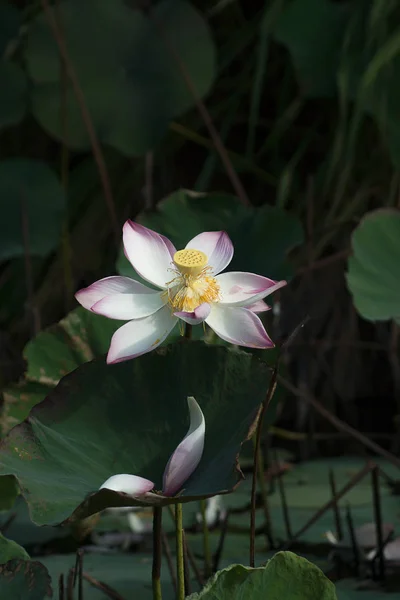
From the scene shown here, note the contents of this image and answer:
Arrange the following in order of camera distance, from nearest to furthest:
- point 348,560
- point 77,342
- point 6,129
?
point 77,342
point 348,560
point 6,129

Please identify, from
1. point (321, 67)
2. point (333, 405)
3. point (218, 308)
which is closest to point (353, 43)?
point (321, 67)

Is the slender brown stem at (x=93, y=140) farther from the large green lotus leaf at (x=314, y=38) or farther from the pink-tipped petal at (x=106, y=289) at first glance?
the pink-tipped petal at (x=106, y=289)

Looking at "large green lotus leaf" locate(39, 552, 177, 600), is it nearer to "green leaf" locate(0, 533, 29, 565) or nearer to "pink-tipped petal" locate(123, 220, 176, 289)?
"green leaf" locate(0, 533, 29, 565)

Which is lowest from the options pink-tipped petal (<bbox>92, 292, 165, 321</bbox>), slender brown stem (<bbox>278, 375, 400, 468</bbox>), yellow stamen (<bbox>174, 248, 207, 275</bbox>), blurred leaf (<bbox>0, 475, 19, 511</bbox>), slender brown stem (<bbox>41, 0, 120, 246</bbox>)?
slender brown stem (<bbox>278, 375, 400, 468</bbox>)

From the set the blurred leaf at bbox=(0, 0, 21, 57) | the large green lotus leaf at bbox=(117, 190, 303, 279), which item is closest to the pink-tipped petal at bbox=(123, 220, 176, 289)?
the large green lotus leaf at bbox=(117, 190, 303, 279)

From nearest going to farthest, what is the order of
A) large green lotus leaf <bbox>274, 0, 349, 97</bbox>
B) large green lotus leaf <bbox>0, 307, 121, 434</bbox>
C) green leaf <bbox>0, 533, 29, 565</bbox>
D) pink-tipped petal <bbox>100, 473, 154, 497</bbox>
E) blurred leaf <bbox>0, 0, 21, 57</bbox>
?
pink-tipped petal <bbox>100, 473, 154, 497</bbox>
green leaf <bbox>0, 533, 29, 565</bbox>
large green lotus leaf <bbox>0, 307, 121, 434</bbox>
large green lotus leaf <bbox>274, 0, 349, 97</bbox>
blurred leaf <bbox>0, 0, 21, 57</bbox>

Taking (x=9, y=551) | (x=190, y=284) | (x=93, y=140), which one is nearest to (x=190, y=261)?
(x=190, y=284)

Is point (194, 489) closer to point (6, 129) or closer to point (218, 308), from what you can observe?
point (218, 308)
